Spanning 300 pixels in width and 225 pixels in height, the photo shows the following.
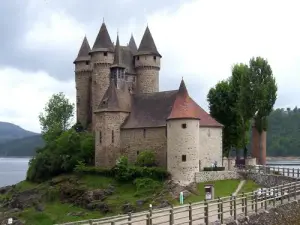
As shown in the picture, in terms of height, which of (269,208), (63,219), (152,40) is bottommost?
(63,219)

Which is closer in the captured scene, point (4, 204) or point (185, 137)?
point (185, 137)

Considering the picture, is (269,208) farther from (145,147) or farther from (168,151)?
(145,147)

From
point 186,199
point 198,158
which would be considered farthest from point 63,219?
point 198,158

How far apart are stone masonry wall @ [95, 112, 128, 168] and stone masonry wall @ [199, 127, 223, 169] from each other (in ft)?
31.9

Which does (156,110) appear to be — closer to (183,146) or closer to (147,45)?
(183,146)

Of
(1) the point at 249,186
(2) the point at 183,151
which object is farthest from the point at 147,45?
(1) the point at 249,186

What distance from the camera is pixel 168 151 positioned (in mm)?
53500

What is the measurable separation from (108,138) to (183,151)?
37.1 ft

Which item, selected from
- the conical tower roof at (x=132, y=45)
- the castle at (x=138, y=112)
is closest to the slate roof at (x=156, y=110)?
the castle at (x=138, y=112)

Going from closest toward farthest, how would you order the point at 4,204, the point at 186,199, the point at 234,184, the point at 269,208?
the point at 269,208
the point at 186,199
the point at 234,184
the point at 4,204

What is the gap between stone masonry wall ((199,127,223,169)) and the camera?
57.5 metres

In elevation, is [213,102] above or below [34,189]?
above

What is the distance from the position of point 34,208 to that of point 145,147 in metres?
13.9

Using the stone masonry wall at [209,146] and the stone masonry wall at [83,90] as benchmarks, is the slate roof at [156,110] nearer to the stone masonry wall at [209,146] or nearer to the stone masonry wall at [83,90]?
the stone masonry wall at [209,146]
